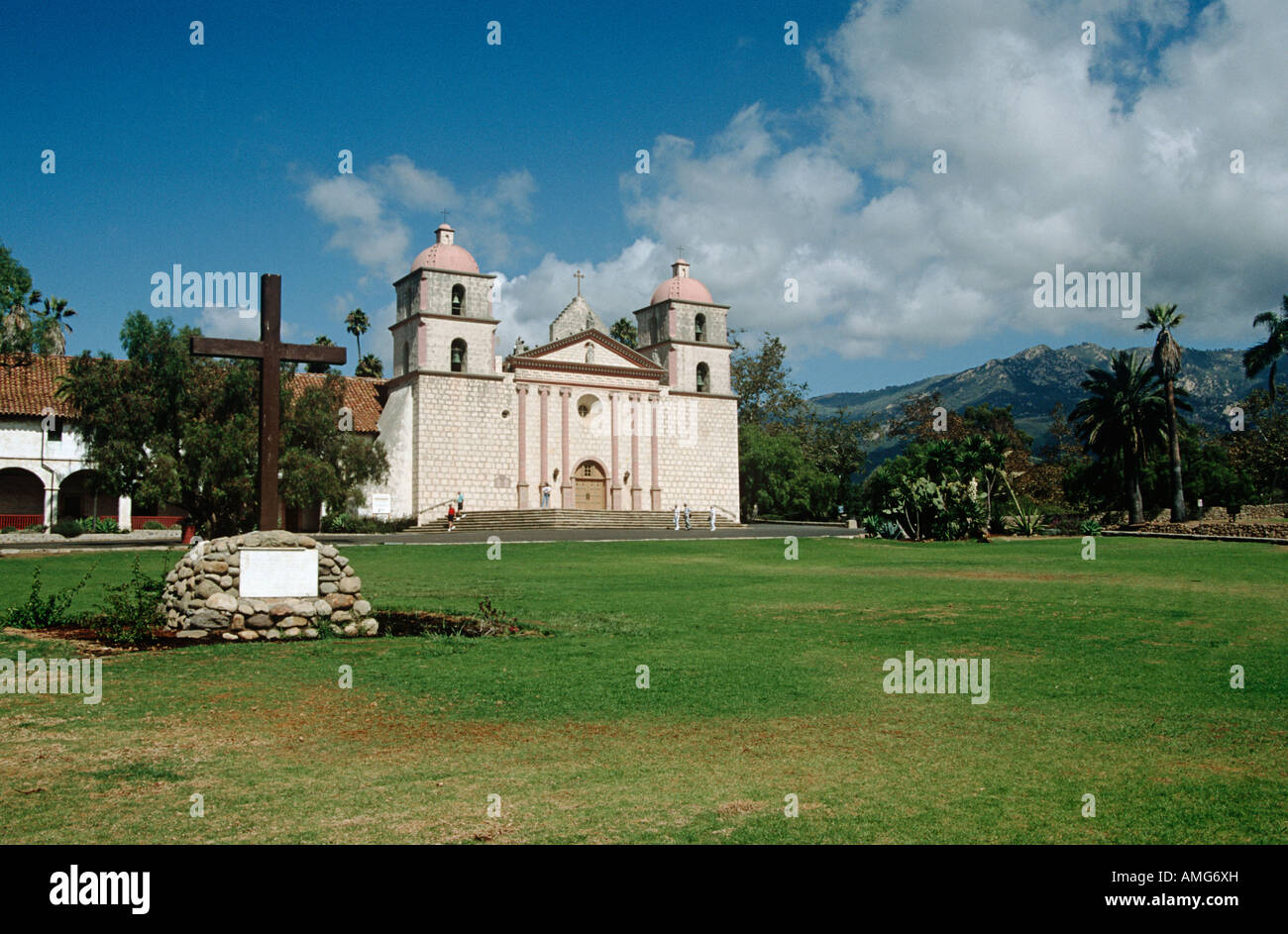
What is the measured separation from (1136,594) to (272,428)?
12.5m

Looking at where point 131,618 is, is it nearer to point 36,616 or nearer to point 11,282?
point 36,616

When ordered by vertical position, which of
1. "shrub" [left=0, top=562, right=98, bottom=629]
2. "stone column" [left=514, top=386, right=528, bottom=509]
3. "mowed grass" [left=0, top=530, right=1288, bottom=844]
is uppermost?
"stone column" [left=514, top=386, right=528, bottom=509]

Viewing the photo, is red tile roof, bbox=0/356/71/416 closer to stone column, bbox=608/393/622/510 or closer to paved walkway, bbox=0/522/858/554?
paved walkway, bbox=0/522/858/554

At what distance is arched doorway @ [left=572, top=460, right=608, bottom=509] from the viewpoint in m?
49.8

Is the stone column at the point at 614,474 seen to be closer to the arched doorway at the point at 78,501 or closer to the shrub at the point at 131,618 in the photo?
the arched doorway at the point at 78,501

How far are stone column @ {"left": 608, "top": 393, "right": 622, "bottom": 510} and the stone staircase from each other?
381 centimetres

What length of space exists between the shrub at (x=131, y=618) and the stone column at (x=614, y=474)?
38.6m

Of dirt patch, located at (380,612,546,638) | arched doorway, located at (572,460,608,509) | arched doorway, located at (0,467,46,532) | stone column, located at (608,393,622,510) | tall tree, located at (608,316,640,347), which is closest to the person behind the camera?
dirt patch, located at (380,612,546,638)

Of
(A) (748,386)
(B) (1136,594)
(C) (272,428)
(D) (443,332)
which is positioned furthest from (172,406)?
(A) (748,386)

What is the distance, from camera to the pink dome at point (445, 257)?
1838 inches

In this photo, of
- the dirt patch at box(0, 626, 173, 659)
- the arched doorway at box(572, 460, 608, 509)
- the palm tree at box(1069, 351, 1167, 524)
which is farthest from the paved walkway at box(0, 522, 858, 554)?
the dirt patch at box(0, 626, 173, 659)

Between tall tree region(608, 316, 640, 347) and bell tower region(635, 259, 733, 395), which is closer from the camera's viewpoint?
bell tower region(635, 259, 733, 395)

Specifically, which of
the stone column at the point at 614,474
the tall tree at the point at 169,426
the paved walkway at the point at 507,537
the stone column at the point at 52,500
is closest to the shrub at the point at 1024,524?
the paved walkway at the point at 507,537
